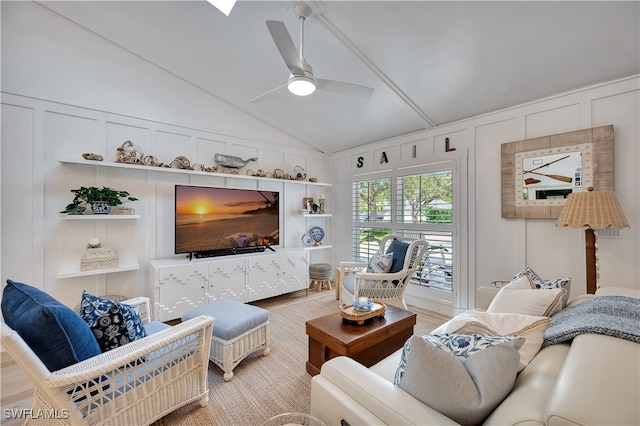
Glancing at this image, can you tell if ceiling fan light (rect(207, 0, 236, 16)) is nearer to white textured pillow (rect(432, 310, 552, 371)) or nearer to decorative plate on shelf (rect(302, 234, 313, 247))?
white textured pillow (rect(432, 310, 552, 371))

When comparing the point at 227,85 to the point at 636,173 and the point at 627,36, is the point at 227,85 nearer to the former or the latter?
the point at 627,36

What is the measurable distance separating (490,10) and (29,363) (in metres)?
3.36

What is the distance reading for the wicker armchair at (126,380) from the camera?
1167mm

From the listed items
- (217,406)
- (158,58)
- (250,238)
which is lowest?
(217,406)

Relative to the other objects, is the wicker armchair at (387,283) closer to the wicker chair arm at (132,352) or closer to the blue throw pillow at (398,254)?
the blue throw pillow at (398,254)

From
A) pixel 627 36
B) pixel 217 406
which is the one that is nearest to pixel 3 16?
pixel 217 406

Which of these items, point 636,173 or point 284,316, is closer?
point 636,173

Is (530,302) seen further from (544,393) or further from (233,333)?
(233,333)

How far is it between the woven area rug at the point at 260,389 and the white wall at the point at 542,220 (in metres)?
1.29

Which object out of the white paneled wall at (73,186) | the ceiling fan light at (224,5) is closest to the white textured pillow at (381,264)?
the white paneled wall at (73,186)

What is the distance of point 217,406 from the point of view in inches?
72.0

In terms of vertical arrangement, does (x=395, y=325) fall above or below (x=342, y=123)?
below

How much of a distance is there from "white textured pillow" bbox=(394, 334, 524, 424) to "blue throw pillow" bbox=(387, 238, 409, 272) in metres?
2.28

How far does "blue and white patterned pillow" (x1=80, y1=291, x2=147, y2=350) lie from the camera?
147cm
